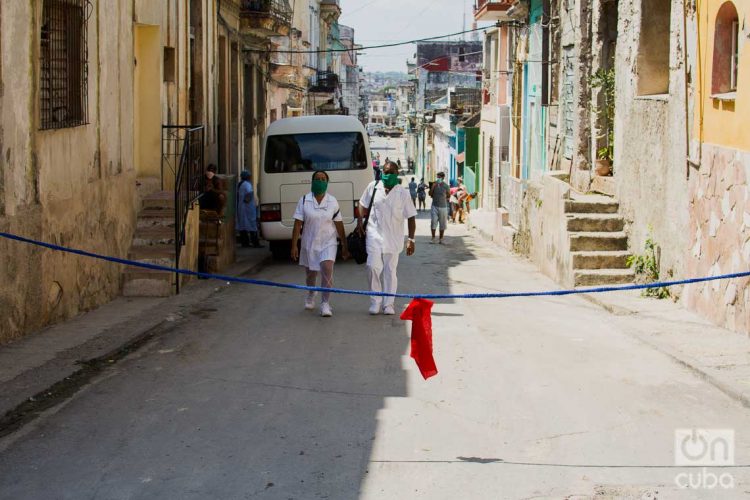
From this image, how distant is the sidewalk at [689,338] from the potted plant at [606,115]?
4937mm

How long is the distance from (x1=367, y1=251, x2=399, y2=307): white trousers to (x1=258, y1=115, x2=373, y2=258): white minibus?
7.75 meters

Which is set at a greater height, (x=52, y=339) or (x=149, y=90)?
(x=149, y=90)

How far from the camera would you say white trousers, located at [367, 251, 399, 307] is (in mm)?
12638

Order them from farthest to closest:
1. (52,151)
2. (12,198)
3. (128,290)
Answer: (128,290)
(52,151)
(12,198)

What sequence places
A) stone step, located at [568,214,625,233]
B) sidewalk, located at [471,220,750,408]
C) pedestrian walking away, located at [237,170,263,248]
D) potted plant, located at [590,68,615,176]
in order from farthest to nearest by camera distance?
1. pedestrian walking away, located at [237,170,263,248]
2. potted plant, located at [590,68,615,176]
3. stone step, located at [568,214,625,233]
4. sidewalk, located at [471,220,750,408]

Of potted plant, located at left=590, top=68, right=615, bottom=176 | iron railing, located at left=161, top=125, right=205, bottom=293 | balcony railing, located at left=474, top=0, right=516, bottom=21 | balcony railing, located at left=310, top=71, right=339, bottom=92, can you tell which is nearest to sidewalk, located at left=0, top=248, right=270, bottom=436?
iron railing, located at left=161, top=125, right=205, bottom=293

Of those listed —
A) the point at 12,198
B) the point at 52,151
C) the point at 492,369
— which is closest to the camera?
the point at 492,369

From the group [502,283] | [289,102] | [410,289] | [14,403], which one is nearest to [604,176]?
[502,283]

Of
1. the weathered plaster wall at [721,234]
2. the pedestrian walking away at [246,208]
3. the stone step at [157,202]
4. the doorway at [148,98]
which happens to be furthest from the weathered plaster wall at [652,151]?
the pedestrian walking away at [246,208]

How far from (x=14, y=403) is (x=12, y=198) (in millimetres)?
2825

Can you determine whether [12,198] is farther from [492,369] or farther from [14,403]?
[492,369]

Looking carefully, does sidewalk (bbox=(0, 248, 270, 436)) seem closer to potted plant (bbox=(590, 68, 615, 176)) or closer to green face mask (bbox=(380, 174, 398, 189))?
green face mask (bbox=(380, 174, 398, 189))

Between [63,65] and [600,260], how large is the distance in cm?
786

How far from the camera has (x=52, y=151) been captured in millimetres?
11445
